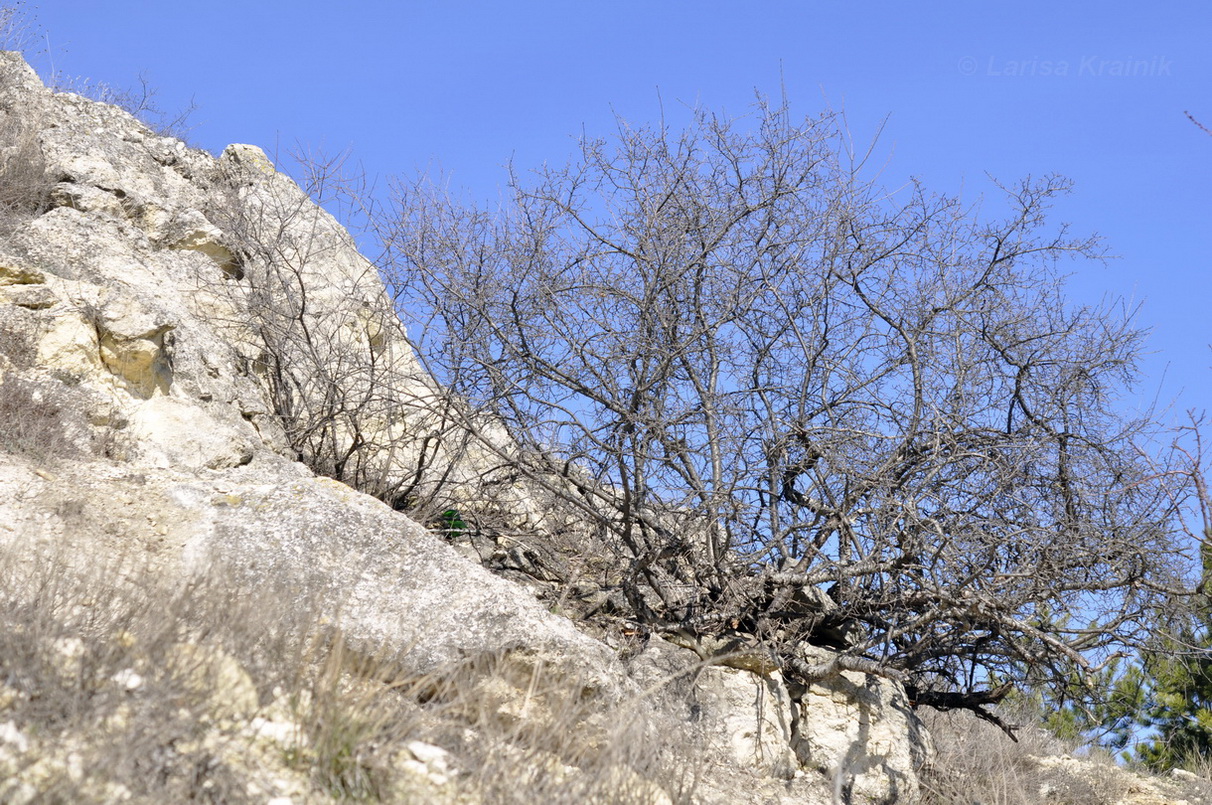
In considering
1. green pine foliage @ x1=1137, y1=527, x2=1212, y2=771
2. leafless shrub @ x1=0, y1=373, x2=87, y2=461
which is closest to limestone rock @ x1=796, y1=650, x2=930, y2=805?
leafless shrub @ x1=0, y1=373, x2=87, y2=461

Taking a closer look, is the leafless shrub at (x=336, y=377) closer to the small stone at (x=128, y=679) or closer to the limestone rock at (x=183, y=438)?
the limestone rock at (x=183, y=438)

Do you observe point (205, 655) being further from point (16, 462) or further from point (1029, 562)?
point (1029, 562)

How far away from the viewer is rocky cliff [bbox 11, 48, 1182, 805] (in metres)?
3.50

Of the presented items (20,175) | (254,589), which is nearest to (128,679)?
(254,589)

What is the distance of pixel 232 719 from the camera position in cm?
355

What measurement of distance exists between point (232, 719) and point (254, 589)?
1.04 metres

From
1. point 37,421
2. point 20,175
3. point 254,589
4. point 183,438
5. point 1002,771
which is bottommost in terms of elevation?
point 254,589

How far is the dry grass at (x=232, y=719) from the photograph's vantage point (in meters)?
3.17

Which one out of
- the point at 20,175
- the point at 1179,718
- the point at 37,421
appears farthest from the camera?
the point at 1179,718

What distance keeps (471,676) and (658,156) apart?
4.66 metres

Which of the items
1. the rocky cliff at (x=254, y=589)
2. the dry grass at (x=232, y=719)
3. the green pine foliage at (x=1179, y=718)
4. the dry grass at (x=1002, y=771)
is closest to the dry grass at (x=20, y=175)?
the rocky cliff at (x=254, y=589)

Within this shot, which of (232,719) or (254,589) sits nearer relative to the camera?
(232,719)

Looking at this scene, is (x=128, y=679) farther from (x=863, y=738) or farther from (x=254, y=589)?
(x=863, y=738)

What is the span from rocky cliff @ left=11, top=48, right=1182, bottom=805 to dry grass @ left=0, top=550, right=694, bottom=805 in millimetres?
12
